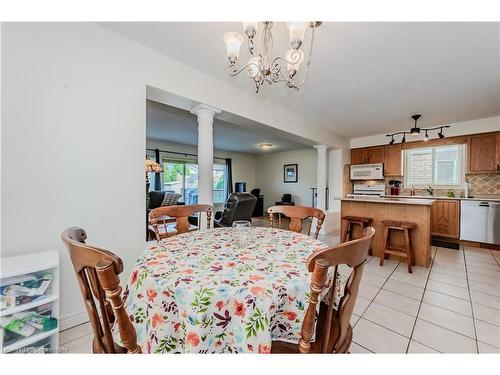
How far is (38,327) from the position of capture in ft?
4.14

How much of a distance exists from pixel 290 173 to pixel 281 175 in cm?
43

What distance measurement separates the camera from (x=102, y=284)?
0.60m

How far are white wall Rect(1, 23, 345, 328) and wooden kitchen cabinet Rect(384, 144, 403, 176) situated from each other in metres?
5.01

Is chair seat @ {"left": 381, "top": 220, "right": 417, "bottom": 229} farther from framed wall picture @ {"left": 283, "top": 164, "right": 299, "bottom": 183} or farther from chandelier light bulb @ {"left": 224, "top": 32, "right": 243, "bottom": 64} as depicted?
framed wall picture @ {"left": 283, "top": 164, "right": 299, "bottom": 183}

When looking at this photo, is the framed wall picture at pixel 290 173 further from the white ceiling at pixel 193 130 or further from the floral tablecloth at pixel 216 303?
the floral tablecloth at pixel 216 303

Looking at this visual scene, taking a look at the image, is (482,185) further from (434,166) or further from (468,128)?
(468,128)

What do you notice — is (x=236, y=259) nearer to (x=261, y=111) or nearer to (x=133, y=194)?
(x=133, y=194)

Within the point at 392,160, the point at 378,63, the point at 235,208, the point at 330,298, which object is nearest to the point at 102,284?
the point at 330,298

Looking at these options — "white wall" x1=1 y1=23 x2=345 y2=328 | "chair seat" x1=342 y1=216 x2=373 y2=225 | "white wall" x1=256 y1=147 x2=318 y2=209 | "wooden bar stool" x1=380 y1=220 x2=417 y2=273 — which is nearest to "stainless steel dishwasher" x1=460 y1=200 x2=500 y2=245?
"wooden bar stool" x1=380 y1=220 x2=417 y2=273

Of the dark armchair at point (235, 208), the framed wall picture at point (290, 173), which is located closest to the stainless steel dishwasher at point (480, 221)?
the dark armchair at point (235, 208)

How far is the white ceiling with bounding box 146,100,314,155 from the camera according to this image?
11.0 feet

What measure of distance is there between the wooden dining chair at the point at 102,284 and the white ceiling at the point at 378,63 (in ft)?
5.92

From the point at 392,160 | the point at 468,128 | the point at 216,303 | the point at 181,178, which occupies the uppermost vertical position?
the point at 468,128
